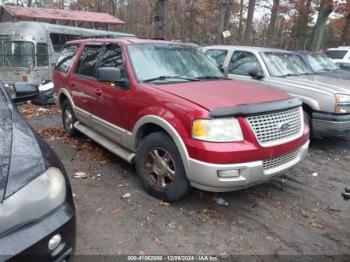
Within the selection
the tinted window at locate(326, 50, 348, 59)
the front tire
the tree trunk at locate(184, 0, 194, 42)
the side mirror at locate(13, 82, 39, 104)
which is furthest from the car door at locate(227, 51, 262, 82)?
the tree trunk at locate(184, 0, 194, 42)

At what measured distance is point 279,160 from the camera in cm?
371

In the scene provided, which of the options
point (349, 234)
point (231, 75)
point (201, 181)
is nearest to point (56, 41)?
point (231, 75)

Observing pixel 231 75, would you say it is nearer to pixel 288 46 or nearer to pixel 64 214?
pixel 64 214

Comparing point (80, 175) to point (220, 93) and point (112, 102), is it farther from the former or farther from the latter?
point (220, 93)

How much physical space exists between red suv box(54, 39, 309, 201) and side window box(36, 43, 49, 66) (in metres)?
7.88

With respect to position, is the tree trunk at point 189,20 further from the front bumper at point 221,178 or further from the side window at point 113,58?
the front bumper at point 221,178

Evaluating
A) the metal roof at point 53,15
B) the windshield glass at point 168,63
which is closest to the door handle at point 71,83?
the windshield glass at point 168,63

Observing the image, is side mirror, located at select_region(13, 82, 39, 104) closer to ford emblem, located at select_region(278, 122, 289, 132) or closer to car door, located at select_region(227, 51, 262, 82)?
ford emblem, located at select_region(278, 122, 289, 132)

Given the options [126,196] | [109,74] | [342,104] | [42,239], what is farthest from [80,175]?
[342,104]

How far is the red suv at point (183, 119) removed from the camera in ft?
11.0

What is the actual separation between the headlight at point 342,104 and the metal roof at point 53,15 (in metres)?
15.4

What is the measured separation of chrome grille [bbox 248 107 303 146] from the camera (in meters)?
3.47

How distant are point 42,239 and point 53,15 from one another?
60.0 feet

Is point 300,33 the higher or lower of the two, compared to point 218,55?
higher
